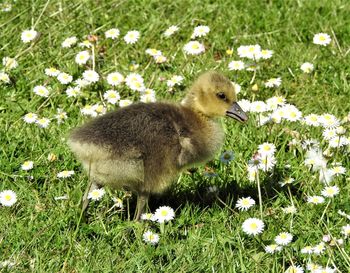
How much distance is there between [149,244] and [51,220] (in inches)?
24.1

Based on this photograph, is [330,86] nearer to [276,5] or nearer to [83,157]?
[276,5]

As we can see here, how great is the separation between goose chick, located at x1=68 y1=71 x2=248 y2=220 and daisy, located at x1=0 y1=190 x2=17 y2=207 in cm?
39

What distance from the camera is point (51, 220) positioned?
178 inches

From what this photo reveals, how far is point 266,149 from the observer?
197 inches

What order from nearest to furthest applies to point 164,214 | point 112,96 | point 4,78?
point 164,214, point 112,96, point 4,78

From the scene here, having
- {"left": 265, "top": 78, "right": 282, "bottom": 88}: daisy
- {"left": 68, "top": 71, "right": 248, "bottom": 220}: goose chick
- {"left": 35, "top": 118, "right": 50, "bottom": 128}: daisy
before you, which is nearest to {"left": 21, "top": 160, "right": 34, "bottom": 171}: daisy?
{"left": 35, "top": 118, "right": 50, "bottom": 128}: daisy

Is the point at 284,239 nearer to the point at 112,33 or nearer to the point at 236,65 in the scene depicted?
the point at 236,65

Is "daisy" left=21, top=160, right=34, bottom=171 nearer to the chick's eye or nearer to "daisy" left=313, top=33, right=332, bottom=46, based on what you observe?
the chick's eye

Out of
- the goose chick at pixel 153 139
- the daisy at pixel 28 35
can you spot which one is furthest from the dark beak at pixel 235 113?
the daisy at pixel 28 35

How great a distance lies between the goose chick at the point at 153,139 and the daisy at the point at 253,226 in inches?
19.1

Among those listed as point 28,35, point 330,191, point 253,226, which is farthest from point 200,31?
point 253,226

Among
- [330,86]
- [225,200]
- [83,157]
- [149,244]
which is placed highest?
[83,157]

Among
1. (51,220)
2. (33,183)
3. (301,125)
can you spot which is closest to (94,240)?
(51,220)

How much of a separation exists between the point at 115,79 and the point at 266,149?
1.40 meters
